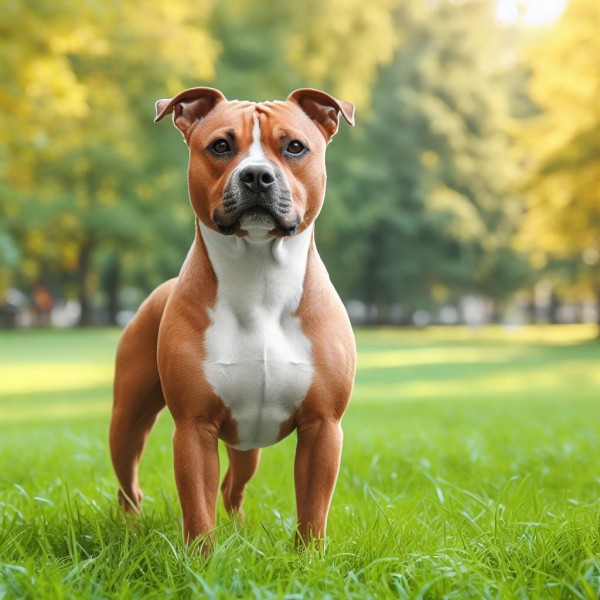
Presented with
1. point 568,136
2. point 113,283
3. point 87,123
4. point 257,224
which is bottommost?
point 113,283

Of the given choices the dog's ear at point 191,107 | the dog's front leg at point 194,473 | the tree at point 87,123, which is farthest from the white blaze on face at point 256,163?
the tree at point 87,123

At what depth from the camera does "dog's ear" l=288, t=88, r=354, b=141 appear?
3211 millimetres

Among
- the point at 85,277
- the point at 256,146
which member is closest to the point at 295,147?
the point at 256,146

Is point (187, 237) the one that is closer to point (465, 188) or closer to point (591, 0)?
point (465, 188)

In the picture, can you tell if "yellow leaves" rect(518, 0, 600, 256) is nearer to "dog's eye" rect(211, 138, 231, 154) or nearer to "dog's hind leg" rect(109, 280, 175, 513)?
"dog's hind leg" rect(109, 280, 175, 513)

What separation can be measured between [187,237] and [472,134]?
1213 centimetres

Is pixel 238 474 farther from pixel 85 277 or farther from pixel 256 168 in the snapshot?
pixel 85 277

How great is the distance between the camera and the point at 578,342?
24.3m

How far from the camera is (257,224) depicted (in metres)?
2.87

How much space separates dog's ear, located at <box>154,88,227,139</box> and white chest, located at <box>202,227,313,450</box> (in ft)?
1.44

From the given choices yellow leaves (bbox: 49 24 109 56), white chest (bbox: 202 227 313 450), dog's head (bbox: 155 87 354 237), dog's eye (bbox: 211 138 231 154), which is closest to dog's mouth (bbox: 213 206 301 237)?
Result: dog's head (bbox: 155 87 354 237)

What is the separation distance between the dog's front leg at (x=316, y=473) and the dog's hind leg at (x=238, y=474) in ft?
2.34

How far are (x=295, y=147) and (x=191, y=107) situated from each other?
0.51m

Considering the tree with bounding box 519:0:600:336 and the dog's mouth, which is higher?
the tree with bounding box 519:0:600:336
